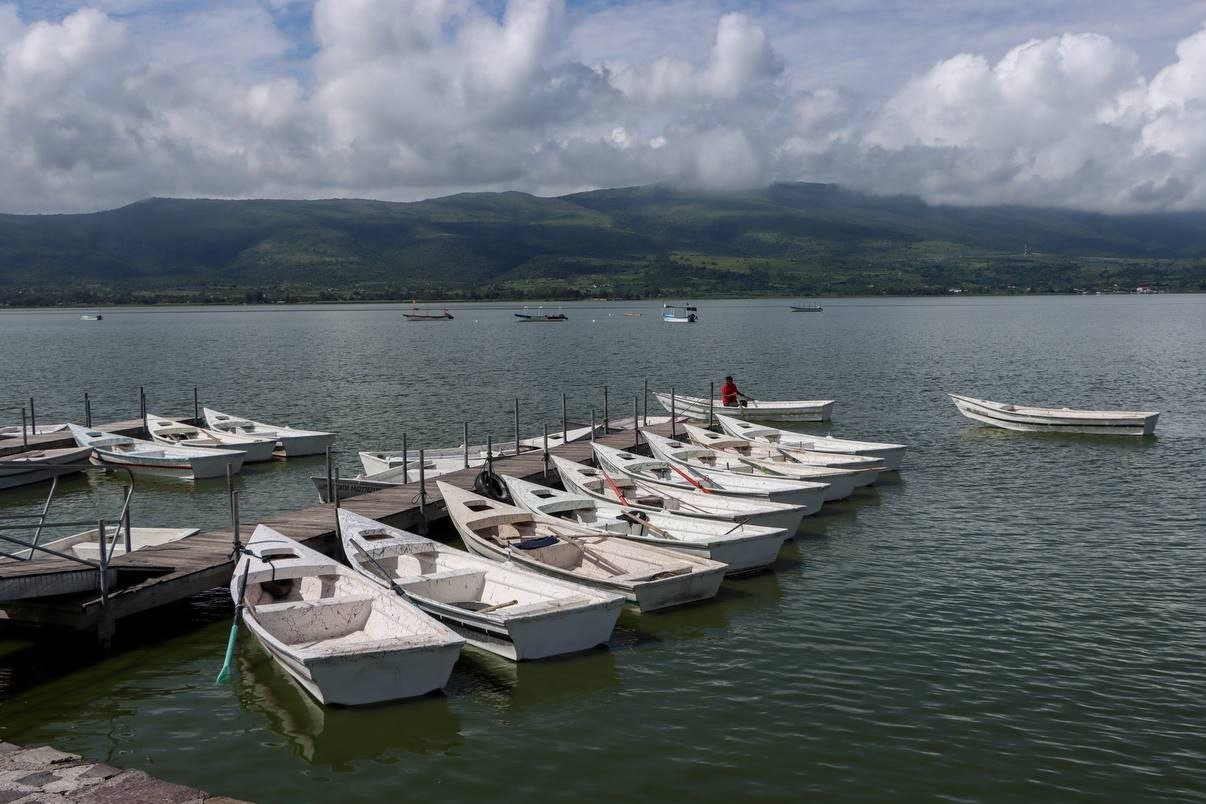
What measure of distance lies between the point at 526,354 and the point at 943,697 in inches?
3398

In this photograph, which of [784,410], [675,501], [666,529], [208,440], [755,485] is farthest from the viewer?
[784,410]

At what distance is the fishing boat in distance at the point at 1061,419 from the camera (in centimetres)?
4050

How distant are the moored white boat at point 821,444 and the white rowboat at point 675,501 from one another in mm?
7932

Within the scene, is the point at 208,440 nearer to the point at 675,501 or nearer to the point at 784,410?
the point at 675,501

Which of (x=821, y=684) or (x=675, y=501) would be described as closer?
(x=821, y=684)

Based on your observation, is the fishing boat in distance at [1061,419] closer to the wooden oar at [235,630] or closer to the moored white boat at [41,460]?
the wooden oar at [235,630]

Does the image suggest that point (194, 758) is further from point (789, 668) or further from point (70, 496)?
point (70, 496)

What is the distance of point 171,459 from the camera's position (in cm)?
3406

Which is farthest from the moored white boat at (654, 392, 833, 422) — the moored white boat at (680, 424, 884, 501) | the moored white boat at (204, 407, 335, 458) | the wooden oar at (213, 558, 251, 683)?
the wooden oar at (213, 558, 251, 683)

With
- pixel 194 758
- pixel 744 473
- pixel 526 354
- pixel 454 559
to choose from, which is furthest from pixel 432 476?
pixel 526 354

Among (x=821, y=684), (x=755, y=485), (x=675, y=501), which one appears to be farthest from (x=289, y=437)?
(x=821, y=684)

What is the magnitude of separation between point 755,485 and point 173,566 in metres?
15.5

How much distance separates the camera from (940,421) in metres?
46.7

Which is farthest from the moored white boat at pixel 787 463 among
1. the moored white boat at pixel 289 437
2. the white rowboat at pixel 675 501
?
the moored white boat at pixel 289 437
